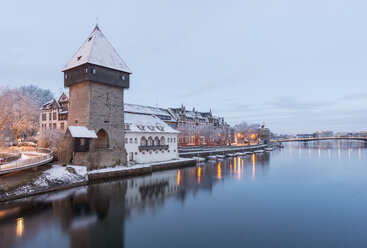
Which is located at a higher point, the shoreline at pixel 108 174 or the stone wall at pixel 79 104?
the stone wall at pixel 79 104

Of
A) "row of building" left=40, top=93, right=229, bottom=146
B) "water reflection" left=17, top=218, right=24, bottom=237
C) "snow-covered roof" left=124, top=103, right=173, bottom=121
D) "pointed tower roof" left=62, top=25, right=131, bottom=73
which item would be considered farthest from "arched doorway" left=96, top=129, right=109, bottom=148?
"snow-covered roof" left=124, top=103, right=173, bottom=121

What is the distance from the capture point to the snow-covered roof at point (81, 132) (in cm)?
2580

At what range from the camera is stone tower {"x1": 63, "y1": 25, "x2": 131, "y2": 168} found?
27953mm

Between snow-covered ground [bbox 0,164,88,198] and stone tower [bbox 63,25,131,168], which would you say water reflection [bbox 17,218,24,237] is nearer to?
snow-covered ground [bbox 0,164,88,198]

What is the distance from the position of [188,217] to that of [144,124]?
23.1m

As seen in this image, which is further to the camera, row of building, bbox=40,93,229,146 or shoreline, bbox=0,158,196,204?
row of building, bbox=40,93,229,146

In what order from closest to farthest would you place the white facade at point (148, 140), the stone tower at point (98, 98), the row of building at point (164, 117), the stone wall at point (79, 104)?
the stone tower at point (98, 98)
the stone wall at point (79, 104)
the white facade at point (148, 140)
the row of building at point (164, 117)

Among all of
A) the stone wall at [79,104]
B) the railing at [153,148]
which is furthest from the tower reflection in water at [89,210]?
the stone wall at [79,104]

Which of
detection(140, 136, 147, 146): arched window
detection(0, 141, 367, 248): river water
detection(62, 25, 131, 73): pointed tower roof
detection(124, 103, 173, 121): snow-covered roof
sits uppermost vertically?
detection(62, 25, 131, 73): pointed tower roof

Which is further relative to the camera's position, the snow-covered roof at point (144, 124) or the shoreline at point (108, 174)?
the snow-covered roof at point (144, 124)

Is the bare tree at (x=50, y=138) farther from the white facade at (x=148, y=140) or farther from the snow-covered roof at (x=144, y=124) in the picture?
the snow-covered roof at (x=144, y=124)

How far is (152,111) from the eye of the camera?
63.2 metres

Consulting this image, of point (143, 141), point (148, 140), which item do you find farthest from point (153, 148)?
point (143, 141)

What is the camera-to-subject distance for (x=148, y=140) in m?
36.4
